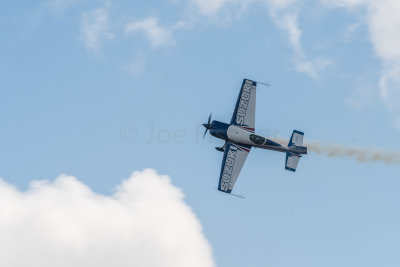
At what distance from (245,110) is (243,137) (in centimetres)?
297

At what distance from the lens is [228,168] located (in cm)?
7100

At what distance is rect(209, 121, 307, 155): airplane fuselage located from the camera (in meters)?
70.4

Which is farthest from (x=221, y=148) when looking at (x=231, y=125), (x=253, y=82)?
(x=253, y=82)

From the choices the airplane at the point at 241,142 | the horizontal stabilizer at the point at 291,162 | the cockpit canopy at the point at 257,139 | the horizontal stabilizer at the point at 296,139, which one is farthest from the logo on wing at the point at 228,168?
the horizontal stabilizer at the point at 296,139

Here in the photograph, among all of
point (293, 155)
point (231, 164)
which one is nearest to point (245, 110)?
point (231, 164)

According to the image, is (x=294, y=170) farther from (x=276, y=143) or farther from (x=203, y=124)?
(x=203, y=124)

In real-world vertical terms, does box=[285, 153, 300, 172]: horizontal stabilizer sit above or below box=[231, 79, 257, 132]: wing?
below

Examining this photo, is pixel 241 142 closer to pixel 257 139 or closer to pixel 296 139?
pixel 257 139

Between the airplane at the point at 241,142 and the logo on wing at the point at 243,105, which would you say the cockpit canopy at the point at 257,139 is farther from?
the logo on wing at the point at 243,105

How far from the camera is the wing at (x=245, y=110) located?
71.4 metres

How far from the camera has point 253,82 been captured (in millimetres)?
72188

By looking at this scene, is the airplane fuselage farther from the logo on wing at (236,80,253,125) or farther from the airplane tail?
the logo on wing at (236,80,253,125)

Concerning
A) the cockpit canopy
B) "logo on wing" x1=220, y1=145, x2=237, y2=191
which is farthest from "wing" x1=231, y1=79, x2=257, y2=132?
"logo on wing" x1=220, y1=145, x2=237, y2=191

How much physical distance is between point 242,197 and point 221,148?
6.52m
